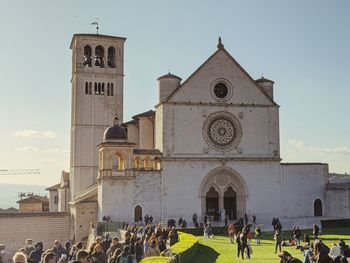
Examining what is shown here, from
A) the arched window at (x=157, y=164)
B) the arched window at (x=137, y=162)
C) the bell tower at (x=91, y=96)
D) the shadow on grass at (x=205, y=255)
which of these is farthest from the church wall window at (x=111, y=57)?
the shadow on grass at (x=205, y=255)

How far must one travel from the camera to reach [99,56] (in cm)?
5744

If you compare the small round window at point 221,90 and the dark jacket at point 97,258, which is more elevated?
the small round window at point 221,90

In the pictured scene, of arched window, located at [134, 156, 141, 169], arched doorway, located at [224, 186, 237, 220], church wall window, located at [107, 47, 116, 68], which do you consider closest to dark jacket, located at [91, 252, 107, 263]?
arched window, located at [134, 156, 141, 169]

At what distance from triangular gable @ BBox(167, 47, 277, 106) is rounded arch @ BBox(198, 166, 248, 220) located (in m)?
6.27

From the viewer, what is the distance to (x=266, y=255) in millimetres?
26156

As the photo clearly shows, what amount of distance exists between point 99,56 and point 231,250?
34.4m

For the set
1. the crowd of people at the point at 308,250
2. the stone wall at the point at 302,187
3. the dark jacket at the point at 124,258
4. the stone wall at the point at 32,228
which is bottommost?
the stone wall at the point at 32,228

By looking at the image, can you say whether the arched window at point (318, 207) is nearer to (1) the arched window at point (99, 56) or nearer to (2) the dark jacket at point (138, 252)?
(1) the arched window at point (99, 56)

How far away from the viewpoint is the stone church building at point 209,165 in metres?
42.6

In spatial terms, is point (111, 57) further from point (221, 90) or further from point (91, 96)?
point (221, 90)

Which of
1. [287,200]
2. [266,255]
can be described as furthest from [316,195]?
[266,255]

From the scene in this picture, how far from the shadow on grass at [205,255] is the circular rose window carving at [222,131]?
1526cm

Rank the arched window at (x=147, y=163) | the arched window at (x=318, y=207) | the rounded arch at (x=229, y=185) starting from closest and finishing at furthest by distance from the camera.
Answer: the arched window at (x=147, y=163) < the rounded arch at (x=229, y=185) < the arched window at (x=318, y=207)

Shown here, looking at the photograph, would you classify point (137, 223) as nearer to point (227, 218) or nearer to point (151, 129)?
point (227, 218)
